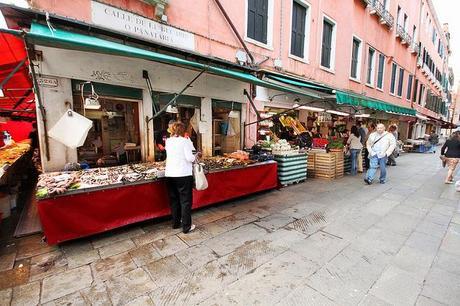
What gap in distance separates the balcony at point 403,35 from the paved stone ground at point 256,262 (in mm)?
16388

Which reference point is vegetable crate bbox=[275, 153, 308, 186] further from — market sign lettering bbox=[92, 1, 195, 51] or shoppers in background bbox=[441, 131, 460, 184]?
shoppers in background bbox=[441, 131, 460, 184]

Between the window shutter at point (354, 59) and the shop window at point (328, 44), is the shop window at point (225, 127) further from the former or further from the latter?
the window shutter at point (354, 59)

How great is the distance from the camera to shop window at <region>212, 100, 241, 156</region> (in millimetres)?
7172

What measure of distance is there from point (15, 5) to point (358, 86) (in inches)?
572

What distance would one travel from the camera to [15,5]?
3611mm

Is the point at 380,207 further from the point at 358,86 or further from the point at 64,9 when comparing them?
the point at 358,86

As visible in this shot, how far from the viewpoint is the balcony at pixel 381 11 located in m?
12.7

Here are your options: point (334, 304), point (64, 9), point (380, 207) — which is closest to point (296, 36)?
point (380, 207)

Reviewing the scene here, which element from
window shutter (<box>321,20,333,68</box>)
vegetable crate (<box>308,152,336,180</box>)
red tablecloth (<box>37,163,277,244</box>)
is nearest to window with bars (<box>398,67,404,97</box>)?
window shutter (<box>321,20,333,68</box>)

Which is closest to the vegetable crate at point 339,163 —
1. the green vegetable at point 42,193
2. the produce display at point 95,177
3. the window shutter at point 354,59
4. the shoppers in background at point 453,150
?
the shoppers in background at point 453,150

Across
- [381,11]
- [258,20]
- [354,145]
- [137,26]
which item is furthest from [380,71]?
[137,26]

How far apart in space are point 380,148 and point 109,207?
310 inches

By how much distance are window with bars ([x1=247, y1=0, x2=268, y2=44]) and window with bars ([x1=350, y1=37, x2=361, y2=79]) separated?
280 inches

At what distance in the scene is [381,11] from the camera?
44.9 feet
